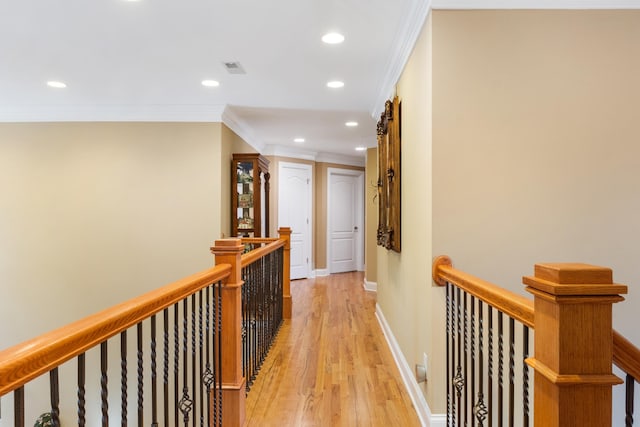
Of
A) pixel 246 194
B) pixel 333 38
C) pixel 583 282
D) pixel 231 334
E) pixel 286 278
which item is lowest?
pixel 286 278

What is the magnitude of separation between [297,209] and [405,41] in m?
5.22

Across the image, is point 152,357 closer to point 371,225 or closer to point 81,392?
point 81,392

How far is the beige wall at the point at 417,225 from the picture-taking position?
2.11 metres

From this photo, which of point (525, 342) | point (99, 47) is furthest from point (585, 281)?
point (99, 47)

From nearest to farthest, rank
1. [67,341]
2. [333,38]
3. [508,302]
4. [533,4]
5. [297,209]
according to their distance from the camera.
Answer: [67,341] < [508,302] < [533,4] < [333,38] < [297,209]

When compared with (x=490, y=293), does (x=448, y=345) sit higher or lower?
lower

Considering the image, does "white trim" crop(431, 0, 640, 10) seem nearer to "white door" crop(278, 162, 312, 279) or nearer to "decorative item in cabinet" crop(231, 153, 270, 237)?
"decorative item in cabinet" crop(231, 153, 270, 237)

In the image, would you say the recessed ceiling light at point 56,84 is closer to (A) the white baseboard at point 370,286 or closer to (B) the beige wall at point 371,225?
(B) the beige wall at point 371,225

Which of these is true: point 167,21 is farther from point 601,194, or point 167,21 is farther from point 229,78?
point 601,194

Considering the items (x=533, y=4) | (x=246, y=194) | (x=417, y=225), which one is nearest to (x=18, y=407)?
(x=417, y=225)

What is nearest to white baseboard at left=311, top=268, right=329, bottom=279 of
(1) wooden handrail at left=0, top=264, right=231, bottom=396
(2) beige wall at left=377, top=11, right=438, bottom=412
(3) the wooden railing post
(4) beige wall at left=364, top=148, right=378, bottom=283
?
(4) beige wall at left=364, top=148, right=378, bottom=283

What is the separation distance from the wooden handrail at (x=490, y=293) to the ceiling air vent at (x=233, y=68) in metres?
2.27

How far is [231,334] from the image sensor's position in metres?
2.09

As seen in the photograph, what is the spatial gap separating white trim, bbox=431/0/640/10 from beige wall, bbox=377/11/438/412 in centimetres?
13
